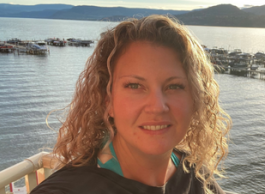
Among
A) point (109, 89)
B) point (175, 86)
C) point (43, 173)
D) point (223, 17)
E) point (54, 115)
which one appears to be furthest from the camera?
point (223, 17)

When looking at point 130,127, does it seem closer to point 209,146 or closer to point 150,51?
point 150,51

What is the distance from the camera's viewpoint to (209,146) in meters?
2.02

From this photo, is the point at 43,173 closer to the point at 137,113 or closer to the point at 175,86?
the point at 137,113

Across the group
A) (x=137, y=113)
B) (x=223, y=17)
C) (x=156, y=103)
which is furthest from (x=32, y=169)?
(x=223, y=17)

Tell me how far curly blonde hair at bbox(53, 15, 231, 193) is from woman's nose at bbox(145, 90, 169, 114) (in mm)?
261

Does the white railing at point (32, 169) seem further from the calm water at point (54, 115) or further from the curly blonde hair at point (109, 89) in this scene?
the calm water at point (54, 115)

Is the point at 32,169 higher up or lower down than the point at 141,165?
lower down

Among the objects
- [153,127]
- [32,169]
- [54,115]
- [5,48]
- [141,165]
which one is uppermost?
[153,127]

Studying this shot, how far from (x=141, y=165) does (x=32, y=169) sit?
1.17m

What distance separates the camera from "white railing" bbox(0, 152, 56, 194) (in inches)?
81.5

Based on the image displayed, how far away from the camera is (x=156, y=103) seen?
4.44ft

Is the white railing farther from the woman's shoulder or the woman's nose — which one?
the woman's nose

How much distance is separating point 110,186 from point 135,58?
69 cm

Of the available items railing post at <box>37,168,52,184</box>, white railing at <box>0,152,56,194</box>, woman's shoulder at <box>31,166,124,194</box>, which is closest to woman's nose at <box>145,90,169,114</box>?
woman's shoulder at <box>31,166,124,194</box>
